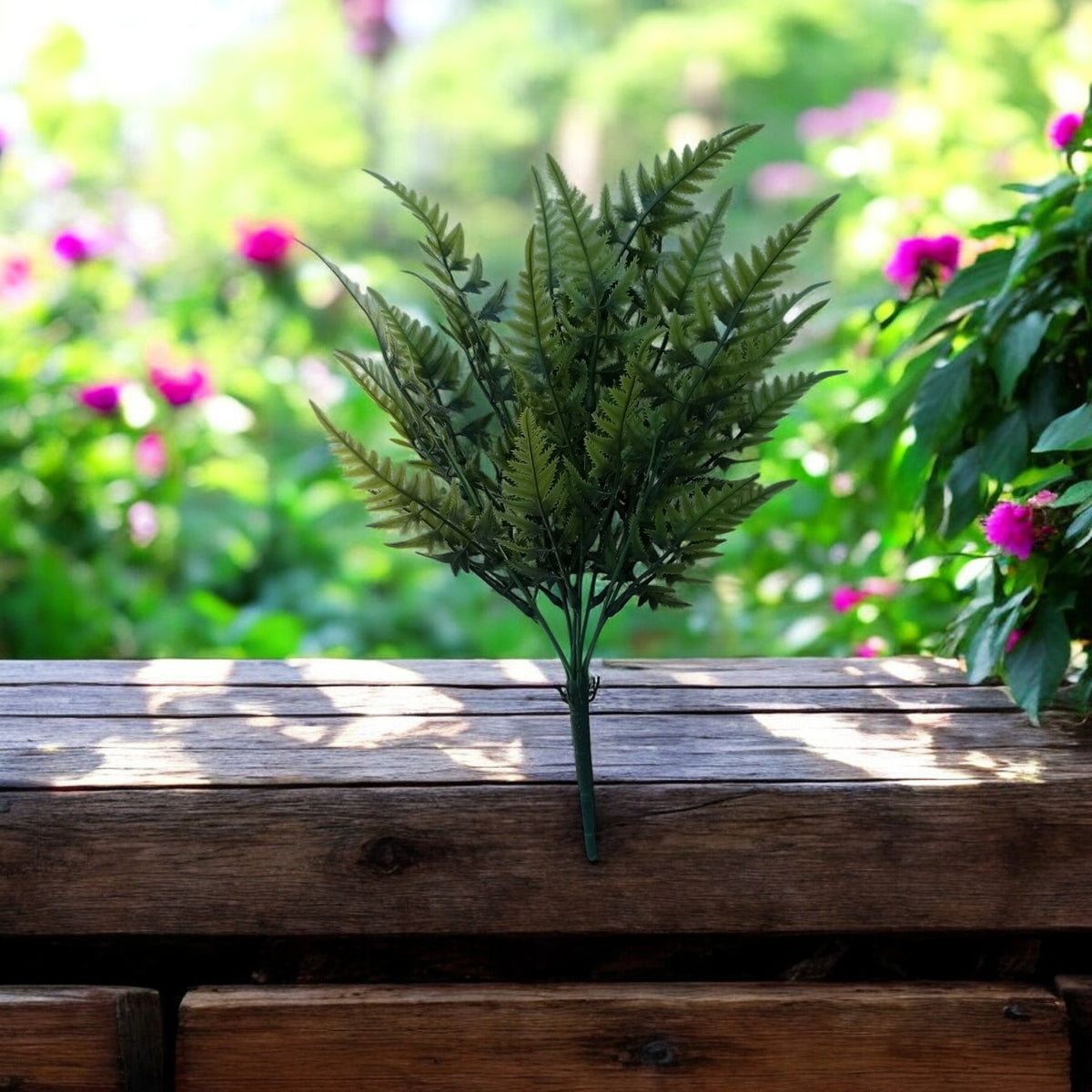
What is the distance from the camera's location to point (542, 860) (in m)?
0.88

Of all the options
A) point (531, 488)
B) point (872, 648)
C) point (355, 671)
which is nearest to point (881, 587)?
point (872, 648)

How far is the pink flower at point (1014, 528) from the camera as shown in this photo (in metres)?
0.99

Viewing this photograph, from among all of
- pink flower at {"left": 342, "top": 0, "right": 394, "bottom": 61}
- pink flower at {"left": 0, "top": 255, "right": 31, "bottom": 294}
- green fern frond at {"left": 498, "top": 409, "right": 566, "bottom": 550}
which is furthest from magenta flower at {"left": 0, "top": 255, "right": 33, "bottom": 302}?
pink flower at {"left": 342, "top": 0, "right": 394, "bottom": 61}

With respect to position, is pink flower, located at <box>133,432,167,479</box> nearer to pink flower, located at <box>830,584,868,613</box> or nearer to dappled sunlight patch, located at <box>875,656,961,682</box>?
pink flower, located at <box>830,584,868,613</box>

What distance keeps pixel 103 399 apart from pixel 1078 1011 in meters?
1.98

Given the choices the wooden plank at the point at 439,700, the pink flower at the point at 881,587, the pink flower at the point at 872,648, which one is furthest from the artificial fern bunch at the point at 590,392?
the pink flower at the point at 881,587

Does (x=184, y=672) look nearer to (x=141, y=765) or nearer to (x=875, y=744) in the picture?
(x=141, y=765)

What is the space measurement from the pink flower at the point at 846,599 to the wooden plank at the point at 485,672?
54 centimetres

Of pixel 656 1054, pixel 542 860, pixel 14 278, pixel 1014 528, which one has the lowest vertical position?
pixel 656 1054

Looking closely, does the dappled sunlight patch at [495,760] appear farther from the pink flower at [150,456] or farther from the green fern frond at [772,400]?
the pink flower at [150,456]

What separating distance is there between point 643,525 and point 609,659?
406mm

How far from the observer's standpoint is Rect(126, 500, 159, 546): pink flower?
2.51 meters

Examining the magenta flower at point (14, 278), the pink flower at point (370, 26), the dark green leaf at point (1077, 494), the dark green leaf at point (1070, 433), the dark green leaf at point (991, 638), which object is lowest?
the dark green leaf at point (991, 638)

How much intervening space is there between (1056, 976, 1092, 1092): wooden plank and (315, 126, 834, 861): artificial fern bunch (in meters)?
0.35
